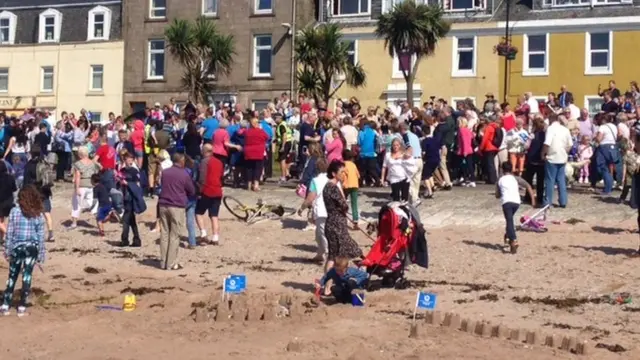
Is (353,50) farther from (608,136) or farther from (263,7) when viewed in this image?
(608,136)

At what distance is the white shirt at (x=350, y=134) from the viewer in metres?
24.6

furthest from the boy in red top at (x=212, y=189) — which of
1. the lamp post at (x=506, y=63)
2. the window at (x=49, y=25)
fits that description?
the window at (x=49, y=25)

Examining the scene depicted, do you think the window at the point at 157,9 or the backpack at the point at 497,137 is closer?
the backpack at the point at 497,137

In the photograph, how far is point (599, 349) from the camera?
1229cm

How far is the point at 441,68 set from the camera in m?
44.1

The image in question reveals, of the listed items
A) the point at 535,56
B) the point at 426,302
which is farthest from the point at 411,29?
the point at 426,302

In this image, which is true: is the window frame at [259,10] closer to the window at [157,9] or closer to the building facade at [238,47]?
the building facade at [238,47]

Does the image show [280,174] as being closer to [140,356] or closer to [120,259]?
[120,259]

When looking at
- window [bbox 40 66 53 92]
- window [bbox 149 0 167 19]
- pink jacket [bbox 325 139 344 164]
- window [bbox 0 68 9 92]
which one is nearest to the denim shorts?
pink jacket [bbox 325 139 344 164]

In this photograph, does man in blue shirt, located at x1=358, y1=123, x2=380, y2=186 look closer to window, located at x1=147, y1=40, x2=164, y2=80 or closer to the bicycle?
the bicycle

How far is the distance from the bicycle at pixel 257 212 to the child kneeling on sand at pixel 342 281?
7520 millimetres

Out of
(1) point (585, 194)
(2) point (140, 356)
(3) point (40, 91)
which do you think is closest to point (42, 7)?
(3) point (40, 91)

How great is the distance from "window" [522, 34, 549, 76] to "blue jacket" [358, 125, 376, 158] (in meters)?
19.3

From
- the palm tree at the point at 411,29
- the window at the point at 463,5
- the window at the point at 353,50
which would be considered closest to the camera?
the palm tree at the point at 411,29
